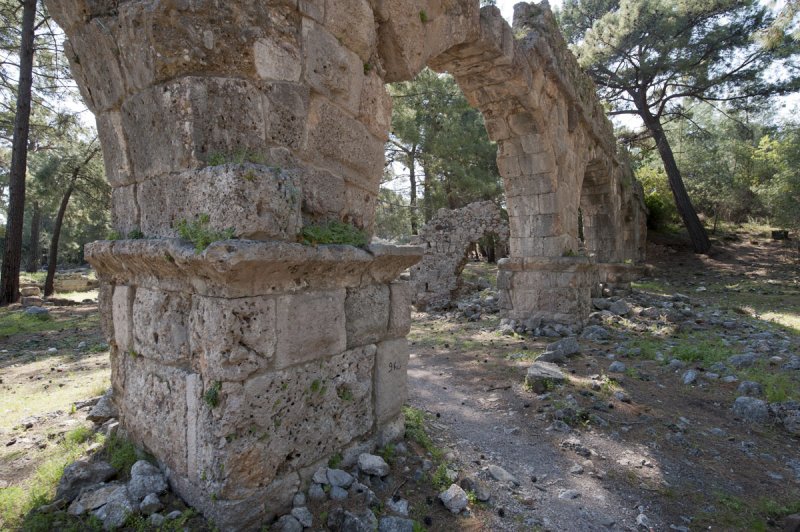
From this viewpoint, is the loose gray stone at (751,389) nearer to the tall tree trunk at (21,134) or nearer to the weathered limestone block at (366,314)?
the weathered limestone block at (366,314)

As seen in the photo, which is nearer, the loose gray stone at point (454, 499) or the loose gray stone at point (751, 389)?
the loose gray stone at point (454, 499)

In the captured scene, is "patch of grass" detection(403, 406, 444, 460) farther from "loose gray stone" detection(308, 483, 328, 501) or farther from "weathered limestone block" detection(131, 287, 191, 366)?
"weathered limestone block" detection(131, 287, 191, 366)

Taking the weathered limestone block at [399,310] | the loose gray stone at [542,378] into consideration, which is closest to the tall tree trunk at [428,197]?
the loose gray stone at [542,378]

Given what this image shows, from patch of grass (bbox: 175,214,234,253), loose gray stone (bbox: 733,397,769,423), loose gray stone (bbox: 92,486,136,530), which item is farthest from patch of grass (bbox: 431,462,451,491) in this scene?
loose gray stone (bbox: 733,397,769,423)

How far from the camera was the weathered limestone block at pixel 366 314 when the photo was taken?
2.46m

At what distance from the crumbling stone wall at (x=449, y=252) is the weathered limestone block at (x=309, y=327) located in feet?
26.9

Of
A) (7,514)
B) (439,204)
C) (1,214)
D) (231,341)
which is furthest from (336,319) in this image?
(1,214)

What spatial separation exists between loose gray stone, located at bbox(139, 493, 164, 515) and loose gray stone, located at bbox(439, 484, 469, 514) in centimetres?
132

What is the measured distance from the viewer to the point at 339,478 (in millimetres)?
2250

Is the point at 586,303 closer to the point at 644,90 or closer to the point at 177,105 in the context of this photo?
the point at 177,105

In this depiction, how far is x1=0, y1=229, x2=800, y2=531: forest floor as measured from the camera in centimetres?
238

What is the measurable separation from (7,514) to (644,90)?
57.1 feet

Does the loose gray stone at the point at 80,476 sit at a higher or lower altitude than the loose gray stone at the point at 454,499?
higher

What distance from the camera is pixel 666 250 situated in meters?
18.7
